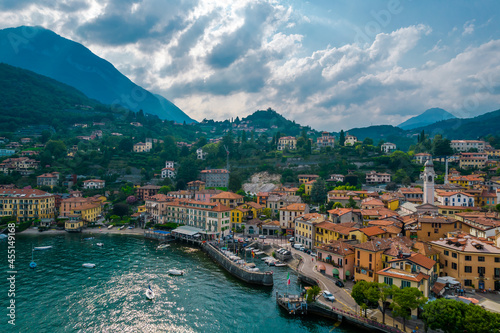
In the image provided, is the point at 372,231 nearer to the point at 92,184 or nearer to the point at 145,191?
the point at 145,191

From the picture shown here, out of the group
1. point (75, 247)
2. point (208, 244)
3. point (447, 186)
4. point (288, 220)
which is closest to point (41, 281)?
point (75, 247)

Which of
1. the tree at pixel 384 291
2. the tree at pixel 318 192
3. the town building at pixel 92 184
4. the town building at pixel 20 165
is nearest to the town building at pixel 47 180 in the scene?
the town building at pixel 92 184

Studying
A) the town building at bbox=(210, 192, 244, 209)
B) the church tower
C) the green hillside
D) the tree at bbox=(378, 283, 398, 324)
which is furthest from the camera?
the green hillside

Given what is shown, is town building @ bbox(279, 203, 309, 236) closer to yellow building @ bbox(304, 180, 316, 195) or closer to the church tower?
yellow building @ bbox(304, 180, 316, 195)

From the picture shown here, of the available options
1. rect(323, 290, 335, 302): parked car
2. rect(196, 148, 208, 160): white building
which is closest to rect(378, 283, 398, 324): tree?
rect(323, 290, 335, 302): parked car

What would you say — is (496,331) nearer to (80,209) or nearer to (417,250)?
(417,250)
